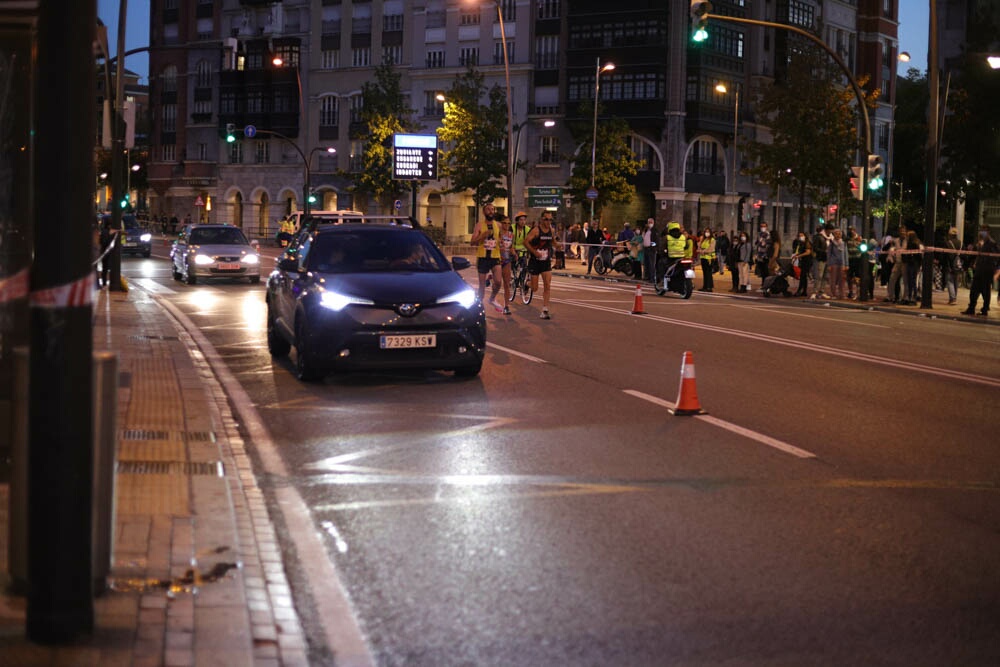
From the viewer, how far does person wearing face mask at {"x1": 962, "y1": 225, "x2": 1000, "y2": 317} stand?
26.2 metres

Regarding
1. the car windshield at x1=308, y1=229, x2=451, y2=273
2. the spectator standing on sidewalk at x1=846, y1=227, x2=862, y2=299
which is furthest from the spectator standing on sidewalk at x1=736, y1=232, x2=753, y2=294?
the car windshield at x1=308, y1=229, x2=451, y2=273

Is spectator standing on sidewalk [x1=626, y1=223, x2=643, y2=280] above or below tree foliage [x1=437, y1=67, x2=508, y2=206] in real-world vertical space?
below

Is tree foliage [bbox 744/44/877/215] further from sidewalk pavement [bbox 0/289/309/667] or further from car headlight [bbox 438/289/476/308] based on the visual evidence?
sidewalk pavement [bbox 0/289/309/667]

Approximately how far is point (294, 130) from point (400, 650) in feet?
295

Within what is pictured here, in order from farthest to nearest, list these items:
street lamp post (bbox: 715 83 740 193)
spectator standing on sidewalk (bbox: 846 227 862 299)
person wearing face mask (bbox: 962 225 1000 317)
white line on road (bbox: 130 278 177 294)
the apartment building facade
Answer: street lamp post (bbox: 715 83 740 193)
the apartment building facade
spectator standing on sidewalk (bbox: 846 227 862 299)
white line on road (bbox: 130 278 177 294)
person wearing face mask (bbox: 962 225 1000 317)

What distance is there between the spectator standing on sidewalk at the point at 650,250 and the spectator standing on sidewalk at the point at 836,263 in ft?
23.6

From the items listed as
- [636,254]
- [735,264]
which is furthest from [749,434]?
[636,254]

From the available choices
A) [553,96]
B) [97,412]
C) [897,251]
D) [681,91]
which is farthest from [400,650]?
[553,96]

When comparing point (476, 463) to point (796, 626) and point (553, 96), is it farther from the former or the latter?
point (553, 96)

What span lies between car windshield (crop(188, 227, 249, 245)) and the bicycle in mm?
9587

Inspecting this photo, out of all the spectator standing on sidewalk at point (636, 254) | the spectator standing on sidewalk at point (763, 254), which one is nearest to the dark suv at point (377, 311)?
the spectator standing on sidewalk at point (763, 254)

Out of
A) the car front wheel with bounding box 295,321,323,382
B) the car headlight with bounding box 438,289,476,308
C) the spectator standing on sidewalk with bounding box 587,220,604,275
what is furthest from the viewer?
the spectator standing on sidewalk with bounding box 587,220,604,275

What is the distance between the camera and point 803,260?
33125mm

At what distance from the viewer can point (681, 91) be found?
70.8 meters
